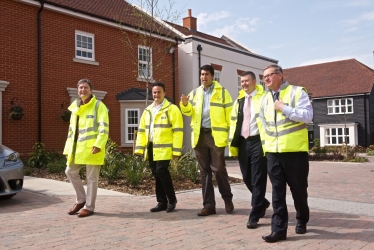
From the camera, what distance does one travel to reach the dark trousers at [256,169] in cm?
511

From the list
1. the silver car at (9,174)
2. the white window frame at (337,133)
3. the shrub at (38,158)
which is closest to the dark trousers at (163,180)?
the silver car at (9,174)

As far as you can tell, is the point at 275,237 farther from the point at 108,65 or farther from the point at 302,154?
the point at 108,65

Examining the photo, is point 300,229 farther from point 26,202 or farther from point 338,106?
point 338,106

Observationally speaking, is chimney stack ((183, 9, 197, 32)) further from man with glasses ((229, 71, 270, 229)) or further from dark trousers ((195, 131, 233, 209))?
man with glasses ((229, 71, 270, 229))

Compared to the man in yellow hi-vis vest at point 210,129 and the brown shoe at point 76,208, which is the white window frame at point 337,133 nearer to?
the man in yellow hi-vis vest at point 210,129

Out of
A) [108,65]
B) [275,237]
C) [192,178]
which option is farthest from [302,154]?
[108,65]

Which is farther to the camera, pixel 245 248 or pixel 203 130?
pixel 203 130

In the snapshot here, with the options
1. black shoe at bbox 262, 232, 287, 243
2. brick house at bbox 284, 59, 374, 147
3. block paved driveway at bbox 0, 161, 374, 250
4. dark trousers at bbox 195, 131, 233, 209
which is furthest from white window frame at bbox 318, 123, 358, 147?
black shoe at bbox 262, 232, 287, 243

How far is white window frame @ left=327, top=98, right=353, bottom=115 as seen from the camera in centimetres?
3512

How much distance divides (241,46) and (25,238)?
86.1 feet

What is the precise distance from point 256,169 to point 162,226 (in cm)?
145

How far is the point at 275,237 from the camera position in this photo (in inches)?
172

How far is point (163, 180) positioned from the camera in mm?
6141

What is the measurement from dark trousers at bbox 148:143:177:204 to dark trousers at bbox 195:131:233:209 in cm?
55
